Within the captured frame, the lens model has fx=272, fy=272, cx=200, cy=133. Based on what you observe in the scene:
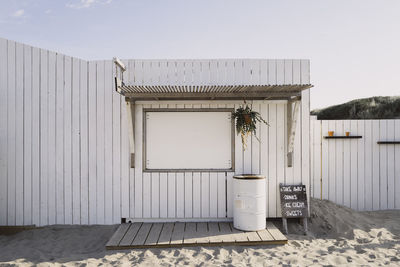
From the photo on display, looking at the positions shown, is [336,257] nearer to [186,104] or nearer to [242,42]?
[186,104]

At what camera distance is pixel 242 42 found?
5.50m

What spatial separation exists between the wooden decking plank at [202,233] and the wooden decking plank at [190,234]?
0.06 metres

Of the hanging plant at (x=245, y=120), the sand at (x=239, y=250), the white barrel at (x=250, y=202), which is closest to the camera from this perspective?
the sand at (x=239, y=250)

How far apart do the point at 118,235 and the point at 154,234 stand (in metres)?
0.50

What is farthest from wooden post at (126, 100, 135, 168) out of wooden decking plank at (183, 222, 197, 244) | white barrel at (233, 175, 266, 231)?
white barrel at (233, 175, 266, 231)

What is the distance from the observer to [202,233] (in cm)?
388

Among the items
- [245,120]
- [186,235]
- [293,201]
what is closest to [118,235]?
[186,235]

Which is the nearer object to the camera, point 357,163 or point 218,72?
point 218,72

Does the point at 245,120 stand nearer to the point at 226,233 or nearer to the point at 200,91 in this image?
the point at 200,91

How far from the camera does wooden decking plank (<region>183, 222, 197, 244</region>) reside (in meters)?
3.59

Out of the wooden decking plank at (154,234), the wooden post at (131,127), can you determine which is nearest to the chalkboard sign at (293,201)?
the wooden decking plank at (154,234)

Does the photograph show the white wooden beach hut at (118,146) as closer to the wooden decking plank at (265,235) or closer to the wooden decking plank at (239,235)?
the wooden decking plank at (239,235)

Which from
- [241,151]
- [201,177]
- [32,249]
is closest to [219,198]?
[201,177]

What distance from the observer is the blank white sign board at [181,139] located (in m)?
4.43
